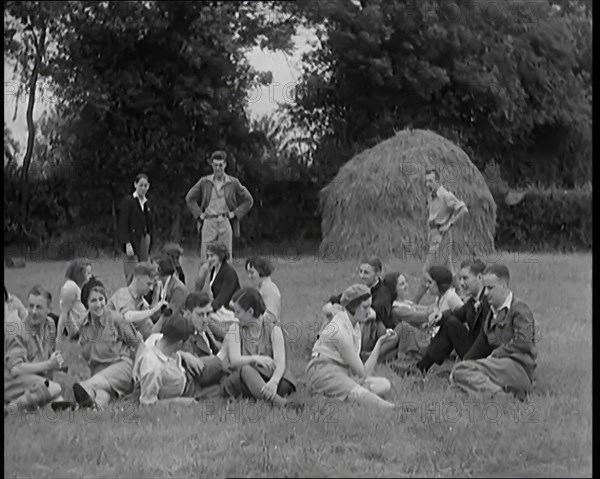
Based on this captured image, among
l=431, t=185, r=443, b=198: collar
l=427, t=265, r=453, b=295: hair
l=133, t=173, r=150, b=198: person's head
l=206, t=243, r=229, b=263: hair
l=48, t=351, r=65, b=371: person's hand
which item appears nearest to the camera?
l=48, t=351, r=65, b=371: person's hand

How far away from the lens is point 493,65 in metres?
5.66

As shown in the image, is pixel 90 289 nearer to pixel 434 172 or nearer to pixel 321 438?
pixel 321 438

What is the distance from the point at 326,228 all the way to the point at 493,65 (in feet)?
5.66

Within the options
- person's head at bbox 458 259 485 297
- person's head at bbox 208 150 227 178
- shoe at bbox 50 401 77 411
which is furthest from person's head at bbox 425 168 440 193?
shoe at bbox 50 401 77 411

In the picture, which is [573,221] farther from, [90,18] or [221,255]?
[90,18]

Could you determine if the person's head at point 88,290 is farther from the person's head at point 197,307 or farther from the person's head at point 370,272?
the person's head at point 370,272

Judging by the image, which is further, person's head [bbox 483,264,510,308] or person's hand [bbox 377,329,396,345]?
person's hand [bbox 377,329,396,345]

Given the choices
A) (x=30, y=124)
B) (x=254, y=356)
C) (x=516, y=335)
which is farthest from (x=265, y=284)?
(x=30, y=124)

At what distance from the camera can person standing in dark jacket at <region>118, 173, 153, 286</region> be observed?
210 inches

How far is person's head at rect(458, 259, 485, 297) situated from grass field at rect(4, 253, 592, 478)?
0.55 m

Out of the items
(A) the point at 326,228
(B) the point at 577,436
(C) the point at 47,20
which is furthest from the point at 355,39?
A: (B) the point at 577,436

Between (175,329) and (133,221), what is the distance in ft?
4.06

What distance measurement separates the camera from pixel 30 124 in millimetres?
5109

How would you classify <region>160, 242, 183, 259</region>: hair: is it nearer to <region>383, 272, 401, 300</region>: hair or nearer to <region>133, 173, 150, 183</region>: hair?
<region>133, 173, 150, 183</region>: hair
